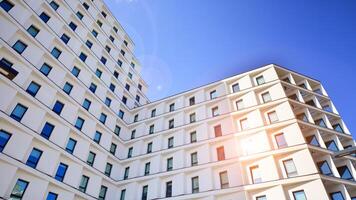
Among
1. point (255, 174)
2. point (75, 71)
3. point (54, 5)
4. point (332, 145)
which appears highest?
point (54, 5)

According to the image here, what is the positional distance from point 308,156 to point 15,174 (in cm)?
2367

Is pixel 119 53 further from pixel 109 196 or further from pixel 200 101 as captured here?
Result: pixel 109 196

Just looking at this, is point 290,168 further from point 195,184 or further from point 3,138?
point 3,138

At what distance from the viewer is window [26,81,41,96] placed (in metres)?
22.3

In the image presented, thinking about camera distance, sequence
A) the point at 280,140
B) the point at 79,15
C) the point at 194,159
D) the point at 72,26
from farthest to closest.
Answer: the point at 79,15 < the point at 72,26 < the point at 194,159 < the point at 280,140

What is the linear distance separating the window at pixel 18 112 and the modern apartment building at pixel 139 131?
110 mm

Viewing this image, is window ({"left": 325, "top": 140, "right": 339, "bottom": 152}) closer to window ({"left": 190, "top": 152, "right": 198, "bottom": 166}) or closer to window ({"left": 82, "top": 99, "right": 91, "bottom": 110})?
window ({"left": 190, "top": 152, "right": 198, "bottom": 166})

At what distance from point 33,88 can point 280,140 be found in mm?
24162

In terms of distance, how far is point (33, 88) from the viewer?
22812 mm

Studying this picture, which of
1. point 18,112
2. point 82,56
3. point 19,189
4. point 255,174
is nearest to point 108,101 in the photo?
point 82,56

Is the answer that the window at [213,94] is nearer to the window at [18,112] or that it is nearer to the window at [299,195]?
the window at [299,195]

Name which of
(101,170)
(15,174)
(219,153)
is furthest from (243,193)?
(15,174)

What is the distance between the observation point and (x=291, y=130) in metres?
23.1

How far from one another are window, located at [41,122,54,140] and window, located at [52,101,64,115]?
5.31 feet
